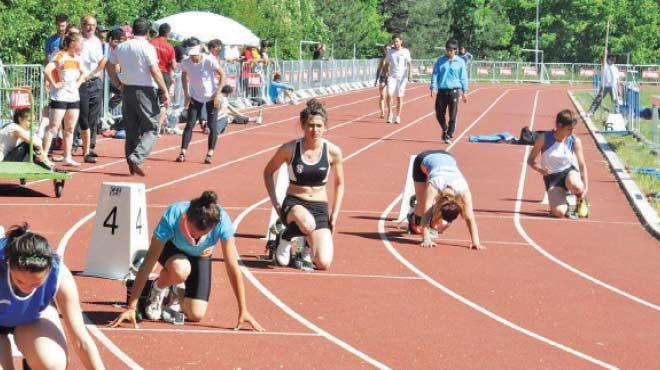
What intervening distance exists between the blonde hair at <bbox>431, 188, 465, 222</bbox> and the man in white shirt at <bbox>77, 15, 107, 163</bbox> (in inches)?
260

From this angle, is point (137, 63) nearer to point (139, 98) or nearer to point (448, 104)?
point (139, 98)

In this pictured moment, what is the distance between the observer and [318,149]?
11.7 meters

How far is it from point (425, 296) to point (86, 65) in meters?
8.72

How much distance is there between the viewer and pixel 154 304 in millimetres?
9141

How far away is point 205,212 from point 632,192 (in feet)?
34.7

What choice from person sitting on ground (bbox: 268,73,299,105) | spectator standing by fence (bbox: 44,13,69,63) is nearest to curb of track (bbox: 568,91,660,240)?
spectator standing by fence (bbox: 44,13,69,63)

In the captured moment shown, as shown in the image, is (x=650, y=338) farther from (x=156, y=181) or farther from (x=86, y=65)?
(x=86, y=65)

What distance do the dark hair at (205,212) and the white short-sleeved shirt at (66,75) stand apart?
29.5 feet

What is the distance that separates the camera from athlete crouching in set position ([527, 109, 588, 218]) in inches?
620

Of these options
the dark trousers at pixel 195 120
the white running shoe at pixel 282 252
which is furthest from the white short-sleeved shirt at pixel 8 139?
the white running shoe at pixel 282 252

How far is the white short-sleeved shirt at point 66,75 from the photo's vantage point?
56.2ft

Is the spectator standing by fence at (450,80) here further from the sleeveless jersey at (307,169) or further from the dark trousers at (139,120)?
the sleeveless jersey at (307,169)

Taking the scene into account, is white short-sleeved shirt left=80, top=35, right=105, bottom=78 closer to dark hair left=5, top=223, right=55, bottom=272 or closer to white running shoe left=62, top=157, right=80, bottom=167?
white running shoe left=62, top=157, right=80, bottom=167

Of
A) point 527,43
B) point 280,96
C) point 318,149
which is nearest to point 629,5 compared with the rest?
point 527,43
